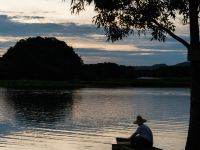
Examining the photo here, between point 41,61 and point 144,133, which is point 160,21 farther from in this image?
point 41,61

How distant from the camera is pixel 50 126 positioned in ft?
156

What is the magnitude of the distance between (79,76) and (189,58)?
161 meters

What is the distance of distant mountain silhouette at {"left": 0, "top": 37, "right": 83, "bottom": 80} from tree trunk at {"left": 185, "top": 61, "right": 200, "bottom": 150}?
149 metres

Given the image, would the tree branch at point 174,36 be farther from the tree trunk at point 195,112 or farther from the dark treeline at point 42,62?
the dark treeline at point 42,62

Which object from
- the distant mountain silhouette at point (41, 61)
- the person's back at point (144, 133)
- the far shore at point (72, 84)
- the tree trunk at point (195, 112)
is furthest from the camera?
the distant mountain silhouette at point (41, 61)

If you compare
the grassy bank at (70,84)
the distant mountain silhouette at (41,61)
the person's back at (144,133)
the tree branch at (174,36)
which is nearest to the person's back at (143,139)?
the person's back at (144,133)

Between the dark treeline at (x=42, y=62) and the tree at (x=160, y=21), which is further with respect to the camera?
the dark treeline at (x=42, y=62)

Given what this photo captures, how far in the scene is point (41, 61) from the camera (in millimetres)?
174125

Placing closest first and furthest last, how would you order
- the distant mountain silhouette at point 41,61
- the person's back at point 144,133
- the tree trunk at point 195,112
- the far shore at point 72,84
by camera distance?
the tree trunk at point 195,112 → the person's back at point 144,133 → the far shore at point 72,84 → the distant mountain silhouette at point 41,61

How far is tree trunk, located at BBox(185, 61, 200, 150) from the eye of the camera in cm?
2364

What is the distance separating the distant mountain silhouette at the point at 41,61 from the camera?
171 m

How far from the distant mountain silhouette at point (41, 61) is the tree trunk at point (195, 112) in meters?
Result: 149

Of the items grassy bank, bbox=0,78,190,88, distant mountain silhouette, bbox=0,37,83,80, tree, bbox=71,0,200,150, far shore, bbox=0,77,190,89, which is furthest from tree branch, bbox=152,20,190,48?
distant mountain silhouette, bbox=0,37,83,80

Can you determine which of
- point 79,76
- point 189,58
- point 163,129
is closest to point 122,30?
point 189,58
